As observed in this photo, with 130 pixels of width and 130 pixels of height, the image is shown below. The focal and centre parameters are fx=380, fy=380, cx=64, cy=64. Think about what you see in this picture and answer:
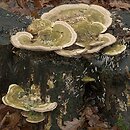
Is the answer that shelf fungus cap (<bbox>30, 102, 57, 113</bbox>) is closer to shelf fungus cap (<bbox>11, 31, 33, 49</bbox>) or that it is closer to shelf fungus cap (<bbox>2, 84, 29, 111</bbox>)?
shelf fungus cap (<bbox>2, 84, 29, 111</bbox>)

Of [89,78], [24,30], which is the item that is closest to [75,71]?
[89,78]

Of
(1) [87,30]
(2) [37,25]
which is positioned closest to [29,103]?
(2) [37,25]

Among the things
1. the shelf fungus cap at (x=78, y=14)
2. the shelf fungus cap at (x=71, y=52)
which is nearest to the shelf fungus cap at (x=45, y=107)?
the shelf fungus cap at (x=71, y=52)

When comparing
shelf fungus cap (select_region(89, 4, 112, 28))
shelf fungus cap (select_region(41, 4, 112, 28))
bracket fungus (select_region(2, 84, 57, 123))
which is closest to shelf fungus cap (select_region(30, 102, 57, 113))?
bracket fungus (select_region(2, 84, 57, 123))

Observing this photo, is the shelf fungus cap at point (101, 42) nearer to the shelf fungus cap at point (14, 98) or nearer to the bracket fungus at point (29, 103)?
the bracket fungus at point (29, 103)

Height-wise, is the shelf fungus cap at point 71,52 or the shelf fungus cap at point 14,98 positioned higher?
the shelf fungus cap at point 71,52
